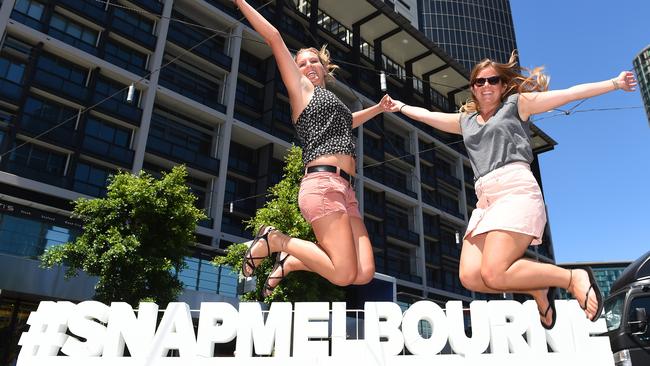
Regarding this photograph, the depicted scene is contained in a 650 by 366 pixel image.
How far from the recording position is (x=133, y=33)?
2791cm

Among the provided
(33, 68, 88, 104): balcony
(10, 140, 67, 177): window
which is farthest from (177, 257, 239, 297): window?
(33, 68, 88, 104): balcony

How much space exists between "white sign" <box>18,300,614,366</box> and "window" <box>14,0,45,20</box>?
24443mm

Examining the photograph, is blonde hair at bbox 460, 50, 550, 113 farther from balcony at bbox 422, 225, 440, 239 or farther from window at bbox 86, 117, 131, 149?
balcony at bbox 422, 225, 440, 239

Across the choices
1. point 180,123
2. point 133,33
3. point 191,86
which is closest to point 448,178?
point 191,86

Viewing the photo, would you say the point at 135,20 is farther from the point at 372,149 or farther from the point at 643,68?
the point at 643,68

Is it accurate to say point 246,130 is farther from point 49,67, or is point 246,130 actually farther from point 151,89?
point 49,67

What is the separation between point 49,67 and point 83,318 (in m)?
23.8

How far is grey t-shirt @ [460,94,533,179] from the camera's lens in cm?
379

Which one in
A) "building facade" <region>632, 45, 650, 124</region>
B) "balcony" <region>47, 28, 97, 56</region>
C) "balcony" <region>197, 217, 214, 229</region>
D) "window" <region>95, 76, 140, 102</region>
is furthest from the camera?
"balcony" <region>197, 217, 214, 229</region>

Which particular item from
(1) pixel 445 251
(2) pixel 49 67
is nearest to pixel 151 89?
(2) pixel 49 67

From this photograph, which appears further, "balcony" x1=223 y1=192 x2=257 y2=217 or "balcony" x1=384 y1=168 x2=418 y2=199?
"balcony" x1=384 y1=168 x2=418 y2=199

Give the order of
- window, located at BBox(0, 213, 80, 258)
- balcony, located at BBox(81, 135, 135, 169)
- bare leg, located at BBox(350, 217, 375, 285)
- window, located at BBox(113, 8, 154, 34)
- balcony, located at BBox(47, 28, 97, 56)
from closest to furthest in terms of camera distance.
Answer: bare leg, located at BBox(350, 217, 375, 285), window, located at BBox(0, 213, 80, 258), balcony, located at BBox(47, 28, 97, 56), balcony, located at BBox(81, 135, 135, 169), window, located at BBox(113, 8, 154, 34)

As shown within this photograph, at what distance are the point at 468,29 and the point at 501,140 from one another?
3554 inches

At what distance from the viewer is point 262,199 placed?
103ft
